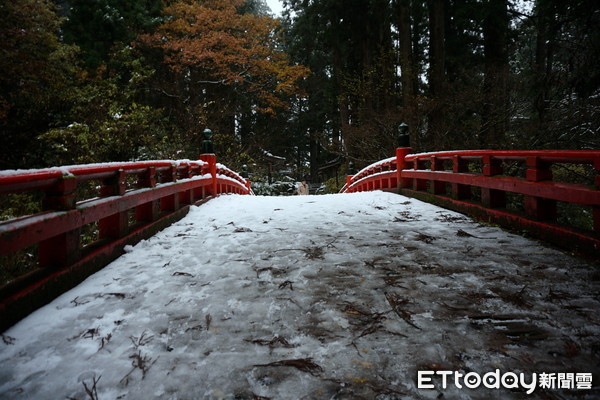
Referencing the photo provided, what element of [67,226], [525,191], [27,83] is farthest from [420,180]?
[27,83]

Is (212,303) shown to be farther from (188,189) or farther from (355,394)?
(188,189)

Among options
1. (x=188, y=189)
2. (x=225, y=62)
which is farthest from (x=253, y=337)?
(x=225, y=62)

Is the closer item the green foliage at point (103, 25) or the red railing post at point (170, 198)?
the red railing post at point (170, 198)

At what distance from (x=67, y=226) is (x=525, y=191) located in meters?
4.55

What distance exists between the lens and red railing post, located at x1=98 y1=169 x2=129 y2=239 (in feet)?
11.9

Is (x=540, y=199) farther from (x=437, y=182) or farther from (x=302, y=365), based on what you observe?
(x=302, y=365)

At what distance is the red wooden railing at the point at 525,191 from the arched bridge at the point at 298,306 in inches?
1.1

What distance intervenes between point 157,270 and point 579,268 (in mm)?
3622

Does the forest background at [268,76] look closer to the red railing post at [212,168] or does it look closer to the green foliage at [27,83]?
the green foliage at [27,83]

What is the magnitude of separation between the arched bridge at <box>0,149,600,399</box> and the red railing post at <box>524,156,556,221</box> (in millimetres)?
19
